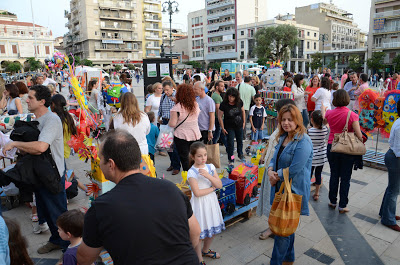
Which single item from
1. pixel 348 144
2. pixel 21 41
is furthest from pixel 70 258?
pixel 21 41

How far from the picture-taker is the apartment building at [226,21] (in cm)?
6378

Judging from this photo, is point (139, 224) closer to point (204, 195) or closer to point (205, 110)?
point (204, 195)

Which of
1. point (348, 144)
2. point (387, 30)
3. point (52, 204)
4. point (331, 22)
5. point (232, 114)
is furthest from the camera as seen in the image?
point (331, 22)

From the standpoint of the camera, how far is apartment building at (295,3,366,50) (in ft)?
216

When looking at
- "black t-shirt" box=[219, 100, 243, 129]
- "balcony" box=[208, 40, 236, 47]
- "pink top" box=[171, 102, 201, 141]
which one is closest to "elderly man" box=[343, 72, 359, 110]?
"black t-shirt" box=[219, 100, 243, 129]

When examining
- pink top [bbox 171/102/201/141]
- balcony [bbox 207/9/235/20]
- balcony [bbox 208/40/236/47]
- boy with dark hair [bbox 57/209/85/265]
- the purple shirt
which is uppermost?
balcony [bbox 207/9/235/20]

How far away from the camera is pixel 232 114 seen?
6.00 m

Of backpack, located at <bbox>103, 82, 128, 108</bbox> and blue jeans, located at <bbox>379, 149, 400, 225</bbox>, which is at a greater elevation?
backpack, located at <bbox>103, 82, 128, 108</bbox>

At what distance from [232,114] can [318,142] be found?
1939mm

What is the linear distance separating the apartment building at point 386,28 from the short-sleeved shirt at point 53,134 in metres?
47.7

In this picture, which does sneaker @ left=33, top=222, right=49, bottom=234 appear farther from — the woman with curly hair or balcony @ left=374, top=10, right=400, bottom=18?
balcony @ left=374, top=10, right=400, bottom=18

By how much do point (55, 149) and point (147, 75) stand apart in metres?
7.91

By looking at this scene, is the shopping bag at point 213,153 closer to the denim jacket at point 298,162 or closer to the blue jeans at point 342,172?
the blue jeans at point 342,172

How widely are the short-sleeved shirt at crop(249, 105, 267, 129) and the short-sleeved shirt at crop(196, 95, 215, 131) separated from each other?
192cm
